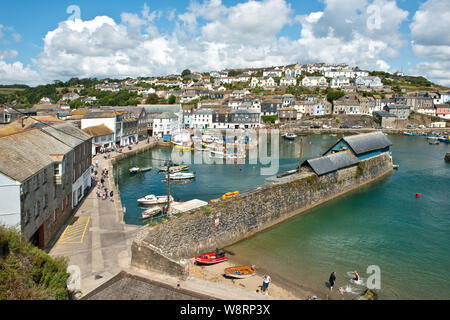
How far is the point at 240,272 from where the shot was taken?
15.2m

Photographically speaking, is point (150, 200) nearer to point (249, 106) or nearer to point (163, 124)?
point (163, 124)

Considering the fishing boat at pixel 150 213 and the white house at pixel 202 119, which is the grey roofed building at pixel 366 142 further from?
the white house at pixel 202 119

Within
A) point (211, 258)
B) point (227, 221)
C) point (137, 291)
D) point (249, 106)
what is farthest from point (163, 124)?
point (137, 291)

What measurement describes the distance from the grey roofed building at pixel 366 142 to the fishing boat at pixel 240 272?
69.2 feet

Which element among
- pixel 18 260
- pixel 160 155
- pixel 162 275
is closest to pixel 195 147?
pixel 160 155

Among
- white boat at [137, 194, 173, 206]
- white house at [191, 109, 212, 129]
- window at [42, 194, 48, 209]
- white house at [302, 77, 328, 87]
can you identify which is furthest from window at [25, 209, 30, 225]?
white house at [302, 77, 328, 87]

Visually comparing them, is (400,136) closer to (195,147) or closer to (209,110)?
(209,110)

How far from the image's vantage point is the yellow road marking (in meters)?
16.3

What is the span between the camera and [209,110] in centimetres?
7869

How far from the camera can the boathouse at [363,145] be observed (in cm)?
3206

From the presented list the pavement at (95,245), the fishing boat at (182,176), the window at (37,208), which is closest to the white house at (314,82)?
the fishing boat at (182,176)

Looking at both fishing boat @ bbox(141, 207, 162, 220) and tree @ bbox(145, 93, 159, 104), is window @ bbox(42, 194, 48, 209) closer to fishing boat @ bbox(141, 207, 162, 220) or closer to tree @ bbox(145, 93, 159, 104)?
fishing boat @ bbox(141, 207, 162, 220)

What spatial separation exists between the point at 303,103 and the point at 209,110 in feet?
105

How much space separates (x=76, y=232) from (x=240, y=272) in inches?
370
